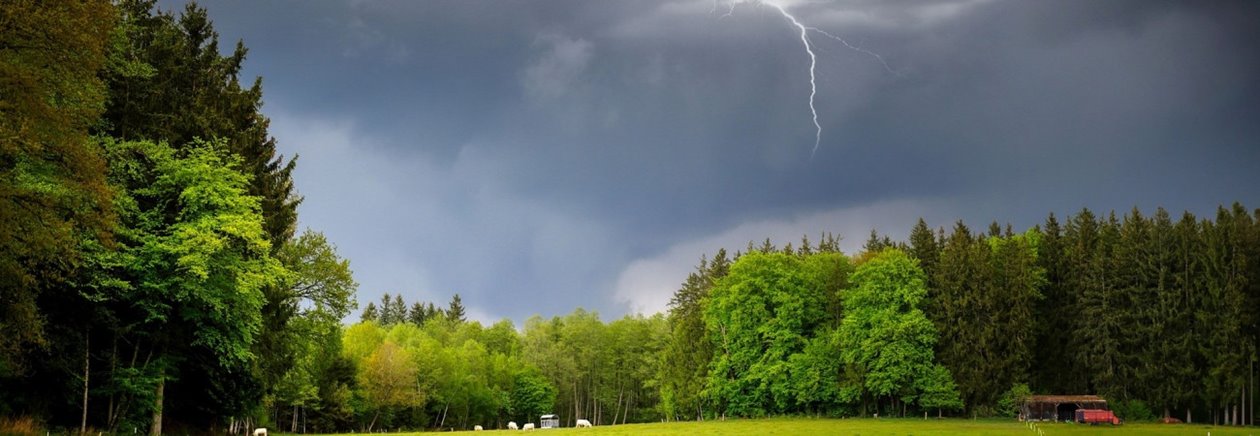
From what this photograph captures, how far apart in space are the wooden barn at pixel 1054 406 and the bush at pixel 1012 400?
256cm

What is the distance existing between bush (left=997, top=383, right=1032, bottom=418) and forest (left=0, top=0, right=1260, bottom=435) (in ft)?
0.79

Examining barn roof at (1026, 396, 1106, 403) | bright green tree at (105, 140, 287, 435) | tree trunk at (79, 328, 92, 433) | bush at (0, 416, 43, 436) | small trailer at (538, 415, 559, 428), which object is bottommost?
small trailer at (538, 415, 559, 428)

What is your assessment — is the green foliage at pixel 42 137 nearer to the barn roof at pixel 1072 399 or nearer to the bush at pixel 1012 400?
the barn roof at pixel 1072 399

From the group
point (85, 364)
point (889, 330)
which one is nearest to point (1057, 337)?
point (889, 330)

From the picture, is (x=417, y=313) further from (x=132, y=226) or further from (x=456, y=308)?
(x=132, y=226)

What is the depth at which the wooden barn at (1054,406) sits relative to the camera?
65.9 m

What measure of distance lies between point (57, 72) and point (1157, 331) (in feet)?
250

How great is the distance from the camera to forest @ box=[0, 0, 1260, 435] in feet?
79.4

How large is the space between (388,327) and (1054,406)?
10635cm

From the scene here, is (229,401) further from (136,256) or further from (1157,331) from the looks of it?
(1157,331)

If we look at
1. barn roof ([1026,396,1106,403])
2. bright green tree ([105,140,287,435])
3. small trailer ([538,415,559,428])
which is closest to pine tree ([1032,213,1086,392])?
barn roof ([1026,396,1106,403])

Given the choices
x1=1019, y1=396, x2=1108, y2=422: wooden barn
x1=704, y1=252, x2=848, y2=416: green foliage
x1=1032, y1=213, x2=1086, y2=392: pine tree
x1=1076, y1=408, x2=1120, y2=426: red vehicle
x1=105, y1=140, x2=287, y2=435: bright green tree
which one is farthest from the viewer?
x1=704, y1=252, x2=848, y2=416: green foliage

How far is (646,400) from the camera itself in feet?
417

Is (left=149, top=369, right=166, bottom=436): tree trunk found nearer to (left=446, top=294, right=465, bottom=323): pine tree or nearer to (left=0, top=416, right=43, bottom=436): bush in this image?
(left=0, top=416, right=43, bottom=436): bush
